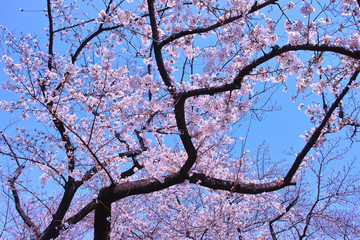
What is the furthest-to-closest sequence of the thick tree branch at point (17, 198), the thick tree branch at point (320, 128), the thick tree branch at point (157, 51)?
the thick tree branch at point (17, 198), the thick tree branch at point (320, 128), the thick tree branch at point (157, 51)

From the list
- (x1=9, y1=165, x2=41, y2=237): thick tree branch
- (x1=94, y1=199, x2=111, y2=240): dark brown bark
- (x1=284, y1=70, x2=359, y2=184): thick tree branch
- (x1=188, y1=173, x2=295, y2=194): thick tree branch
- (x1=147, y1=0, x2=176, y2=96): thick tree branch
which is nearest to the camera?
(x1=147, y1=0, x2=176, y2=96): thick tree branch

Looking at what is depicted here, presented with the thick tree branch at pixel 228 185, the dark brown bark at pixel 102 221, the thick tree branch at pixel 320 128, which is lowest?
the dark brown bark at pixel 102 221

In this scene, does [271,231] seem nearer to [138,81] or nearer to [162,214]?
[162,214]

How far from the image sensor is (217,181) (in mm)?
4781

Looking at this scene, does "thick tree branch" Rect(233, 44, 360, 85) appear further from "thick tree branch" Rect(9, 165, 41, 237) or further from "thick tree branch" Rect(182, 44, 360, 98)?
"thick tree branch" Rect(9, 165, 41, 237)

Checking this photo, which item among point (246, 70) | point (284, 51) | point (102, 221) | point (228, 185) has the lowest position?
point (102, 221)

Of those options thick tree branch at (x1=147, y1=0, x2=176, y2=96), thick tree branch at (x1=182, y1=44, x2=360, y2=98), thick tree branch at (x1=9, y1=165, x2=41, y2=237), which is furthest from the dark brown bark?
thick tree branch at (x1=182, y1=44, x2=360, y2=98)

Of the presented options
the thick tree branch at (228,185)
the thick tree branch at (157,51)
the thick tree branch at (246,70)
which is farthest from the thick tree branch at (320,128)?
the thick tree branch at (157,51)

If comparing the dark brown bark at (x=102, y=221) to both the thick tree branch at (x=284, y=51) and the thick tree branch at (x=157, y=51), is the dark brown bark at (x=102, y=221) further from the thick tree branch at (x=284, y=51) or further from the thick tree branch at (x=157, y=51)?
the thick tree branch at (x=284, y=51)

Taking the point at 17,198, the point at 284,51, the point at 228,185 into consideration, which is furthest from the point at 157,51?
the point at 17,198

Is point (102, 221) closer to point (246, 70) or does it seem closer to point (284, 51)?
point (246, 70)

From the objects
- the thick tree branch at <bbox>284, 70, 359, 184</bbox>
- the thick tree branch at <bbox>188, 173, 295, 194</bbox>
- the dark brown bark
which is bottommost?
the dark brown bark

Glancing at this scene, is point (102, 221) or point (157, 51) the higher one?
point (157, 51)

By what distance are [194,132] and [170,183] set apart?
1098 millimetres
